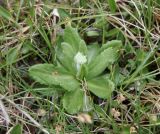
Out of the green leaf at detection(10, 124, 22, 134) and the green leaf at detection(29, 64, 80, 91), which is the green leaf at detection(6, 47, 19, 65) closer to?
the green leaf at detection(29, 64, 80, 91)

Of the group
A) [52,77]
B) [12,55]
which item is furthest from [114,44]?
[12,55]

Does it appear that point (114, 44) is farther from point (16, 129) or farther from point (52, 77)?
point (16, 129)

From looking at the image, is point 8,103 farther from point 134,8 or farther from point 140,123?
point 134,8

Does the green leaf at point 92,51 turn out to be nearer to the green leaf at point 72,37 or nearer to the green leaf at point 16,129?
the green leaf at point 72,37

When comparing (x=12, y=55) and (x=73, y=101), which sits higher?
(x=12, y=55)

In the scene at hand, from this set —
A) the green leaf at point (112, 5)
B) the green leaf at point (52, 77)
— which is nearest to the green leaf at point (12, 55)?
the green leaf at point (52, 77)

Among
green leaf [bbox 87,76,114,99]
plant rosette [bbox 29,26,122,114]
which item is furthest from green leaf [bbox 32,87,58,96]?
green leaf [bbox 87,76,114,99]

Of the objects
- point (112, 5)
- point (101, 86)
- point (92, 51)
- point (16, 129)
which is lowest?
point (16, 129)
